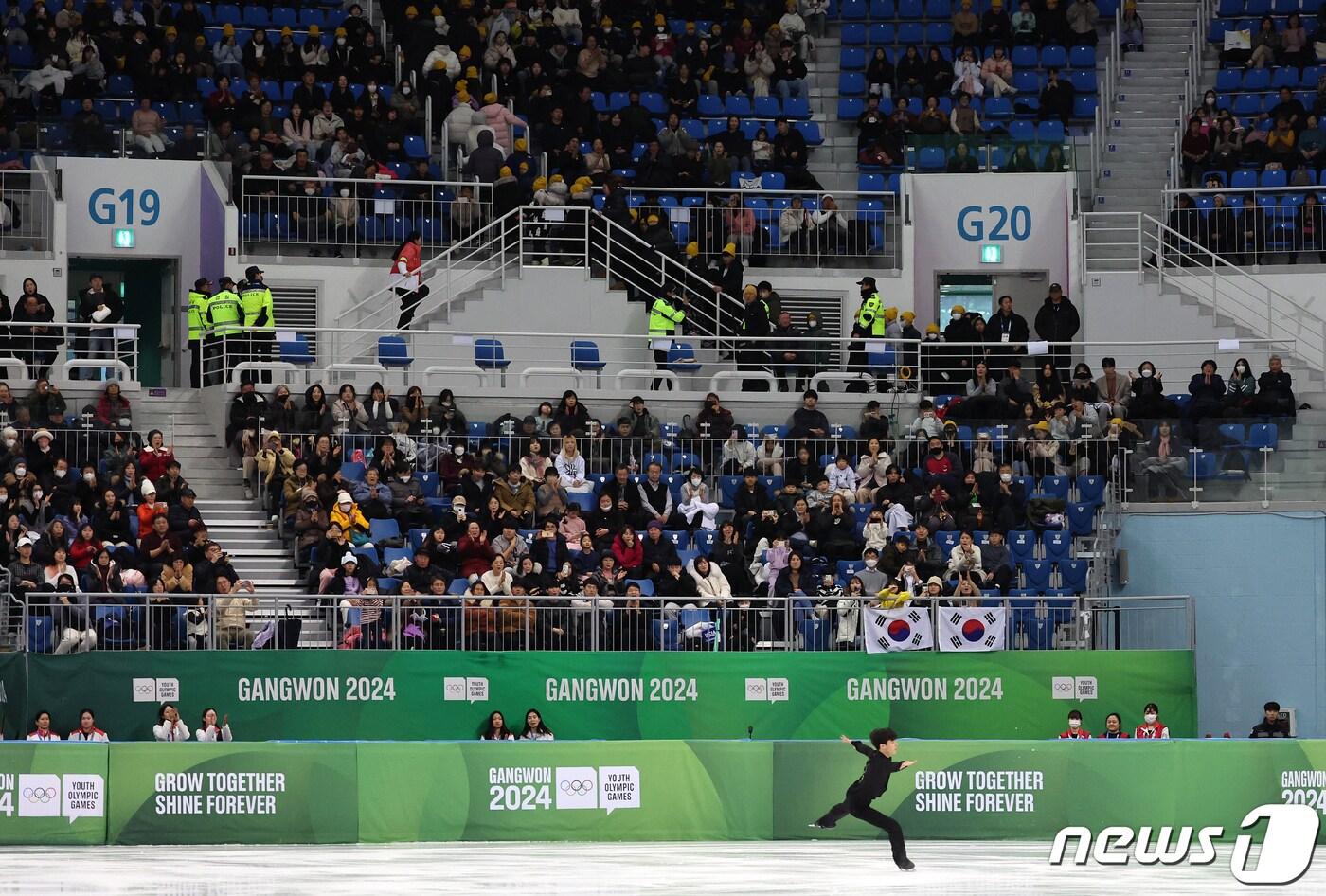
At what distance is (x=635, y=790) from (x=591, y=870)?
10.8ft

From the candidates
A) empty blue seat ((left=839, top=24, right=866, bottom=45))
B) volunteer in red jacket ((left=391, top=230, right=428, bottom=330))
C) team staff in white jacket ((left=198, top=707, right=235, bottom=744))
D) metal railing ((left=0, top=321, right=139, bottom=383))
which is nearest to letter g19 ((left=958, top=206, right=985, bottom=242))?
empty blue seat ((left=839, top=24, right=866, bottom=45))

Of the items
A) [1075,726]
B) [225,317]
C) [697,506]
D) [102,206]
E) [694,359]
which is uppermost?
[102,206]

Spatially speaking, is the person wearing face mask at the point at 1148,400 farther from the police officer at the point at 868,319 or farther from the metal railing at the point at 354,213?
the metal railing at the point at 354,213

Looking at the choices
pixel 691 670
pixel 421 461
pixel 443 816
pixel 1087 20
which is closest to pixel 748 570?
pixel 691 670

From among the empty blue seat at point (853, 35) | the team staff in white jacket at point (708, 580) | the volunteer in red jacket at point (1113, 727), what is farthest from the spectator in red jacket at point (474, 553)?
the empty blue seat at point (853, 35)

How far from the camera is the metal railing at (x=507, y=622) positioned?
26.9m

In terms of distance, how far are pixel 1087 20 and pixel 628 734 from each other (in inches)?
767

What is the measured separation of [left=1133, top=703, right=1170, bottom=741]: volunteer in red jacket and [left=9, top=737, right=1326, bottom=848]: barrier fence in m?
3.11

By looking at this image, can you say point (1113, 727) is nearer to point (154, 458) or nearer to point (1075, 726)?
point (1075, 726)

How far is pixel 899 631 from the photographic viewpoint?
93.5 feet

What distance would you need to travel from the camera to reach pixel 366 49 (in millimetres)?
39062

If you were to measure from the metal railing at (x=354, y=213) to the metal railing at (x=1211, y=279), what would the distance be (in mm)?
10126

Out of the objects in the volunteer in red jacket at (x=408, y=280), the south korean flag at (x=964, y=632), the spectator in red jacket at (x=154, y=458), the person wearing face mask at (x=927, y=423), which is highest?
the volunteer in red jacket at (x=408, y=280)

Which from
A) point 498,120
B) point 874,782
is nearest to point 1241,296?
point 498,120
